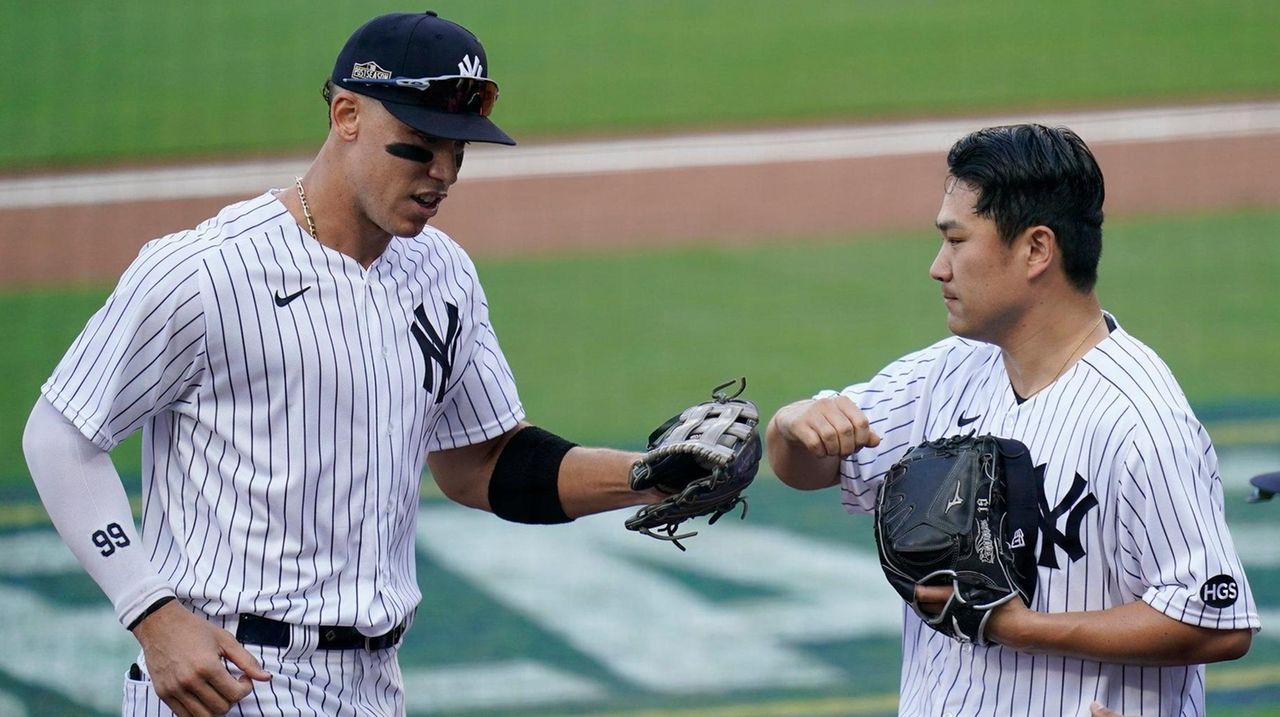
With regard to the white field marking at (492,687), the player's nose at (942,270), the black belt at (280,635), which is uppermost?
the player's nose at (942,270)

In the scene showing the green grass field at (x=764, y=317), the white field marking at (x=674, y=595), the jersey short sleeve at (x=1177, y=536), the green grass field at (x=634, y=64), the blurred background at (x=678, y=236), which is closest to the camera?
the jersey short sleeve at (x=1177, y=536)

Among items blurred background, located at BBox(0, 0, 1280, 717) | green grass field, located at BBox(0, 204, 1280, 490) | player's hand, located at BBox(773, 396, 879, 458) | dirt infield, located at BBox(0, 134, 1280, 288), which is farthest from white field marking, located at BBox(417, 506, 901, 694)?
dirt infield, located at BBox(0, 134, 1280, 288)

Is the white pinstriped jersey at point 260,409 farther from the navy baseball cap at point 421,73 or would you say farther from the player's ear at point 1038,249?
the player's ear at point 1038,249

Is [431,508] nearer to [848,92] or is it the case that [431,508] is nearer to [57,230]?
[57,230]

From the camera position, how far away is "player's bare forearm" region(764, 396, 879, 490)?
7.27 ft

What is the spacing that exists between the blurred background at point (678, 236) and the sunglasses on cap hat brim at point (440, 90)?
2.73 metres

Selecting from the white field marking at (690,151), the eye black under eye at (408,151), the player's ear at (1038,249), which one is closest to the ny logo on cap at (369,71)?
the eye black under eye at (408,151)

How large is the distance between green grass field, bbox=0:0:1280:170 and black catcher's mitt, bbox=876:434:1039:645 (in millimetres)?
8622

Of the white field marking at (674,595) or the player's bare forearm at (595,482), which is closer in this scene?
the player's bare forearm at (595,482)

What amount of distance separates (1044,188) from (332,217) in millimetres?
1089

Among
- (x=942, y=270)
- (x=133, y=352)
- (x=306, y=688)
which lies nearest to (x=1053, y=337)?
(x=942, y=270)

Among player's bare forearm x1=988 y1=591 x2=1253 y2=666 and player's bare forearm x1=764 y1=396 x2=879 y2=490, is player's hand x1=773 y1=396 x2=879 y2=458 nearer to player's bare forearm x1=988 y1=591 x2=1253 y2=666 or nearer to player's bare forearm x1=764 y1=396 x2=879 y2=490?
player's bare forearm x1=764 y1=396 x2=879 y2=490

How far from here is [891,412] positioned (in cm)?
248

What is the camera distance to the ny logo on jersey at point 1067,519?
83.5 inches
